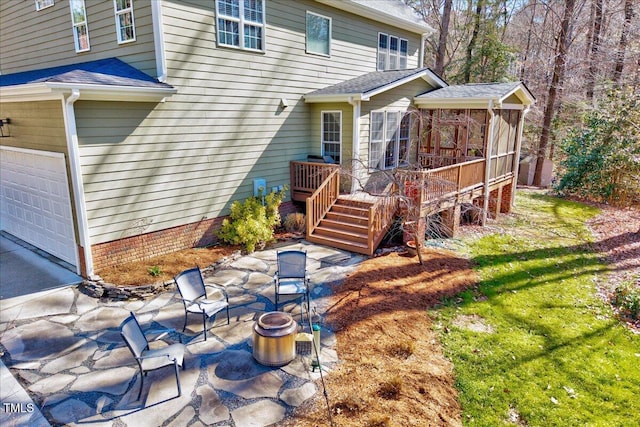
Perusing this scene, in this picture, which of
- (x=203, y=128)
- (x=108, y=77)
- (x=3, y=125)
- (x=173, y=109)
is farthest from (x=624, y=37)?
(x=3, y=125)

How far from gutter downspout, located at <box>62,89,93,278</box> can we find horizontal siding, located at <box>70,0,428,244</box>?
15 cm

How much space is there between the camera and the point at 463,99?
12.8m

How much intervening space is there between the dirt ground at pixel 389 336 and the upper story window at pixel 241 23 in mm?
5292

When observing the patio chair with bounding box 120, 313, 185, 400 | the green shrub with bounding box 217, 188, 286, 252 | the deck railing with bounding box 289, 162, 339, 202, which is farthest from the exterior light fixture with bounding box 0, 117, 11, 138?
the patio chair with bounding box 120, 313, 185, 400

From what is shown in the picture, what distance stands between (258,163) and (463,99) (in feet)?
22.3

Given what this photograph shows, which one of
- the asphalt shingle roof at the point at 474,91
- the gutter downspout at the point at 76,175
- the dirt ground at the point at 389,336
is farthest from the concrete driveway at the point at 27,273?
the asphalt shingle roof at the point at 474,91

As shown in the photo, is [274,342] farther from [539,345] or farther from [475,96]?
[475,96]

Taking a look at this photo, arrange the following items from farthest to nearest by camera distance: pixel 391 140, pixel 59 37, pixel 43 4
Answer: pixel 391 140 → pixel 43 4 → pixel 59 37

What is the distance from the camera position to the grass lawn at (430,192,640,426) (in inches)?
210

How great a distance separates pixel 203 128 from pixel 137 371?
614 cm

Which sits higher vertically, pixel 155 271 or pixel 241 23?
pixel 241 23

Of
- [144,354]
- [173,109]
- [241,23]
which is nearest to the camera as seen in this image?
[144,354]

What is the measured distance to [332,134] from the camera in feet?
41.2

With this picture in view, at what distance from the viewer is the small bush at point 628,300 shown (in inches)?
323
